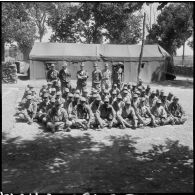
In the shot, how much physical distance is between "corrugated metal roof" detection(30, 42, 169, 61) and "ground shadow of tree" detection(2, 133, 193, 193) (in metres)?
17.8

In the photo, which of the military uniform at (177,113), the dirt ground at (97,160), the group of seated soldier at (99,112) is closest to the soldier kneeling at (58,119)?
the group of seated soldier at (99,112)

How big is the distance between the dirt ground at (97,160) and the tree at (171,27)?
34060 mm

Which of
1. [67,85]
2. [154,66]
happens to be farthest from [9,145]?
[154,66]

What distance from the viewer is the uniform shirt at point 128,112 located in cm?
1187

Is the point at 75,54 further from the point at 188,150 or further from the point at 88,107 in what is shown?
the point at 188,150

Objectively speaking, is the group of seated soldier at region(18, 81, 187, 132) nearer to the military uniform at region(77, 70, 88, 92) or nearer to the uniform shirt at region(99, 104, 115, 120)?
the uniform shirt at region(99, 104, 115, 120)

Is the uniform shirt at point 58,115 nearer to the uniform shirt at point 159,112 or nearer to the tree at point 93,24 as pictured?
the uniform shirt at point 159,112

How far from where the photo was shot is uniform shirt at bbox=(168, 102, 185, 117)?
12634mm

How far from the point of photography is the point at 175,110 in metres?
12.7

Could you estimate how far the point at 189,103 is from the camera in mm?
A: 17156

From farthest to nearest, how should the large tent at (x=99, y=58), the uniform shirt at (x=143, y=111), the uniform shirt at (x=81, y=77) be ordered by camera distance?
the large tent at (x=99, y=58)
the uniform shirt at (x=81, y=77)
the uniform shirt at (x=143, y=111)

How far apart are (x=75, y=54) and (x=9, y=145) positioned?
1888cm

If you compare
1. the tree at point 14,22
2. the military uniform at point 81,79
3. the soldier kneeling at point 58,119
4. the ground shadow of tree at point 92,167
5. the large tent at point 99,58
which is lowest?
the ground shadow of tree at point 92,167

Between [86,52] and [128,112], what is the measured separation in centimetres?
1686
